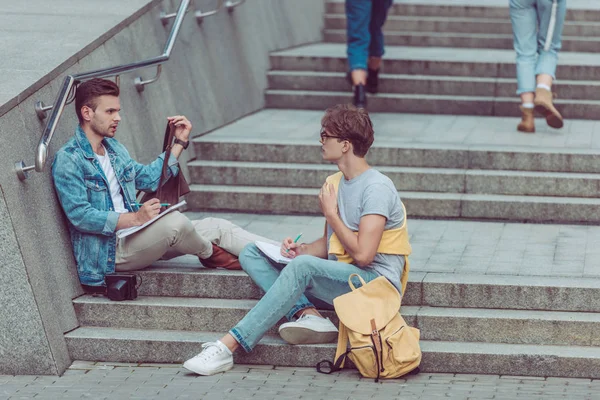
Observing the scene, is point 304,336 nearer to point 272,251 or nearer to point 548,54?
point 272,251

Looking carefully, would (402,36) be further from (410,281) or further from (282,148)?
(410,281)

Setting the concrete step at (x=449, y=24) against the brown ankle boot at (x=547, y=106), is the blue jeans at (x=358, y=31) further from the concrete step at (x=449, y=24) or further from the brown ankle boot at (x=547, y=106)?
the concrete step at (x=449, y=24)

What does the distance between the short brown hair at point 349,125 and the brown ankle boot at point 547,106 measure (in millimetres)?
3383

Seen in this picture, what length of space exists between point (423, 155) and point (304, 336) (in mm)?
2747

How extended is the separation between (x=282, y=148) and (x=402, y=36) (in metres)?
3.78

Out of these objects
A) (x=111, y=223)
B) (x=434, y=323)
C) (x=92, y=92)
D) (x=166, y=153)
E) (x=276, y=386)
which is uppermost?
(x=92, y=92)

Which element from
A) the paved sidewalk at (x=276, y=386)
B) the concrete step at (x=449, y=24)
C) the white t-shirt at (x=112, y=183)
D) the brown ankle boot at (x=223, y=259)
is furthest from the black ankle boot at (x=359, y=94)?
the paved sidewalk at (x=276, y=386)

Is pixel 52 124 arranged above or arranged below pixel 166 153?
above

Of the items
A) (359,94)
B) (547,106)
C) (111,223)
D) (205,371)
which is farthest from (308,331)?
(359,94)

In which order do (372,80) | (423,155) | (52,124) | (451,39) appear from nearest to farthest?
1. (52,124)
2. (423,155)
3. (372,80)
4. (451,39)

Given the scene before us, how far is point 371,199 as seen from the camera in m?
5.98

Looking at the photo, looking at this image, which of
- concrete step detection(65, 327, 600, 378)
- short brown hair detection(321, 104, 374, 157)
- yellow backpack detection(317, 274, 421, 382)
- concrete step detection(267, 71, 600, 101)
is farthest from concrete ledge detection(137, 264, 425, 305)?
concrete step detection(267, 71, 600, 101)

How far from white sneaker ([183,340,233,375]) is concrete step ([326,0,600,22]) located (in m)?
7.15

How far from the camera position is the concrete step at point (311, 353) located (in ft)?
20.0
